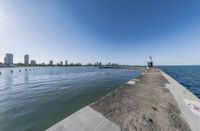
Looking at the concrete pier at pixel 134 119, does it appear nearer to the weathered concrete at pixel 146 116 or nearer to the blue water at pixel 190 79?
the weathered concrete at pixel 146 116

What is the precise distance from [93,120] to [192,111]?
172 inches

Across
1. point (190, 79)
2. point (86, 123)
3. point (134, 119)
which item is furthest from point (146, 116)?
point (190, 79)

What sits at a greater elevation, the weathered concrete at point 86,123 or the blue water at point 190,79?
the weathered concrete at point 86,123

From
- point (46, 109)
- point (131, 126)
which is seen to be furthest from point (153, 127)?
point (46, 109)

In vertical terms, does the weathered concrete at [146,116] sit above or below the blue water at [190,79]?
above

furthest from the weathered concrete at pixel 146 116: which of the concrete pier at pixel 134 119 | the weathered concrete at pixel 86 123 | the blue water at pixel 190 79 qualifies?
the blue water at pixel 190 79

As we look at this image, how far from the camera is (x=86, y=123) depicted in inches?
125

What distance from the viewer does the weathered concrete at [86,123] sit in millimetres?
2906

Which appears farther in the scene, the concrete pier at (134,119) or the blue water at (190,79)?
the blue water at (190,79)

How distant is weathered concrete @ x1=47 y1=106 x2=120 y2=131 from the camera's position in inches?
114

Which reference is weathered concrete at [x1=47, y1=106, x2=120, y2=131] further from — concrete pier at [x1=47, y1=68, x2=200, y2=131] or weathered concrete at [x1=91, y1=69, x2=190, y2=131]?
weathered concrete at [x1=91, y1=69, x2=190, y2=131]

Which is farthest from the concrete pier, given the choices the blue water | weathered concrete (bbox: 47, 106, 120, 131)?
the blue water

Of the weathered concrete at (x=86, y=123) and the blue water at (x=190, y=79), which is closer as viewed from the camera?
the weathered concrete at (x=86, y=123)

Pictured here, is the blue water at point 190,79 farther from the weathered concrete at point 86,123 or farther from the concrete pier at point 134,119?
the weathered concrete at point 86,123
